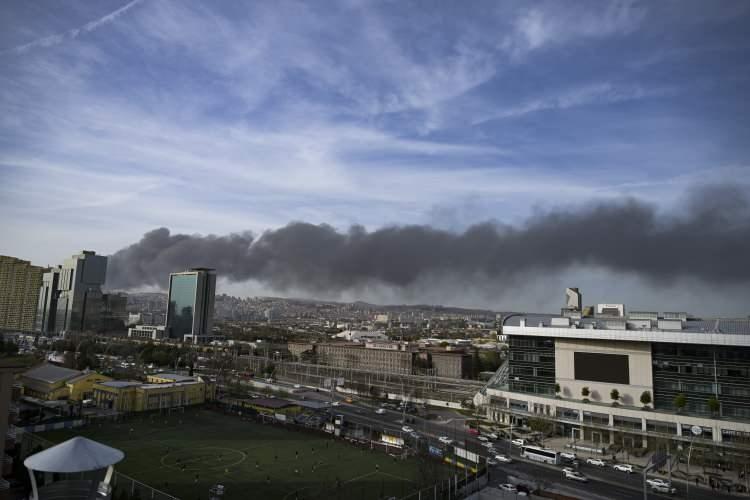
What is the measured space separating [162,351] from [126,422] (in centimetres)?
3953

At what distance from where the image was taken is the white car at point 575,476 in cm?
2431

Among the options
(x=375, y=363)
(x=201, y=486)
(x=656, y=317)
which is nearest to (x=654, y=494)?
(x=656, y=317)

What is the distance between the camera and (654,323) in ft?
113

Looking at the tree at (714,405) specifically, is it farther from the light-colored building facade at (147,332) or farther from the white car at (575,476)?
the light-colored building facade at (147,332)

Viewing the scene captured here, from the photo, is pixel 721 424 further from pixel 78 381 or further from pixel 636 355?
pixel 78 381

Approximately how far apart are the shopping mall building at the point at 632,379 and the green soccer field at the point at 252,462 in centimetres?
1303

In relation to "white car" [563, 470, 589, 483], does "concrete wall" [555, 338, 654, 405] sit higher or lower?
higher

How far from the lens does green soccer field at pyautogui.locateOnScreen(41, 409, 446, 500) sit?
23016mm

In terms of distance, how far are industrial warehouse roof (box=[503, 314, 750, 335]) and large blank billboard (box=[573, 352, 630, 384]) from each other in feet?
6.70

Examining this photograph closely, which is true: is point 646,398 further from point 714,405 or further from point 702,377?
point 714,405

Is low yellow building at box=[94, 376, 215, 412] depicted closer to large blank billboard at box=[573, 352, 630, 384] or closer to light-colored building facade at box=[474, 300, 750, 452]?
light-colored building facade at box=[474, 300, 750, 452]

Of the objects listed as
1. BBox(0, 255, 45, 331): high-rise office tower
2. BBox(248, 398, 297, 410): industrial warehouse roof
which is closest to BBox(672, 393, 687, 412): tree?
BBox(248, 398, 297, 410): industrial warehouse roof

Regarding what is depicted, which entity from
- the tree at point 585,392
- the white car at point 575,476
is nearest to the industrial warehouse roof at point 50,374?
the white car at point 575,476

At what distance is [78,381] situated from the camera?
42844 mm
